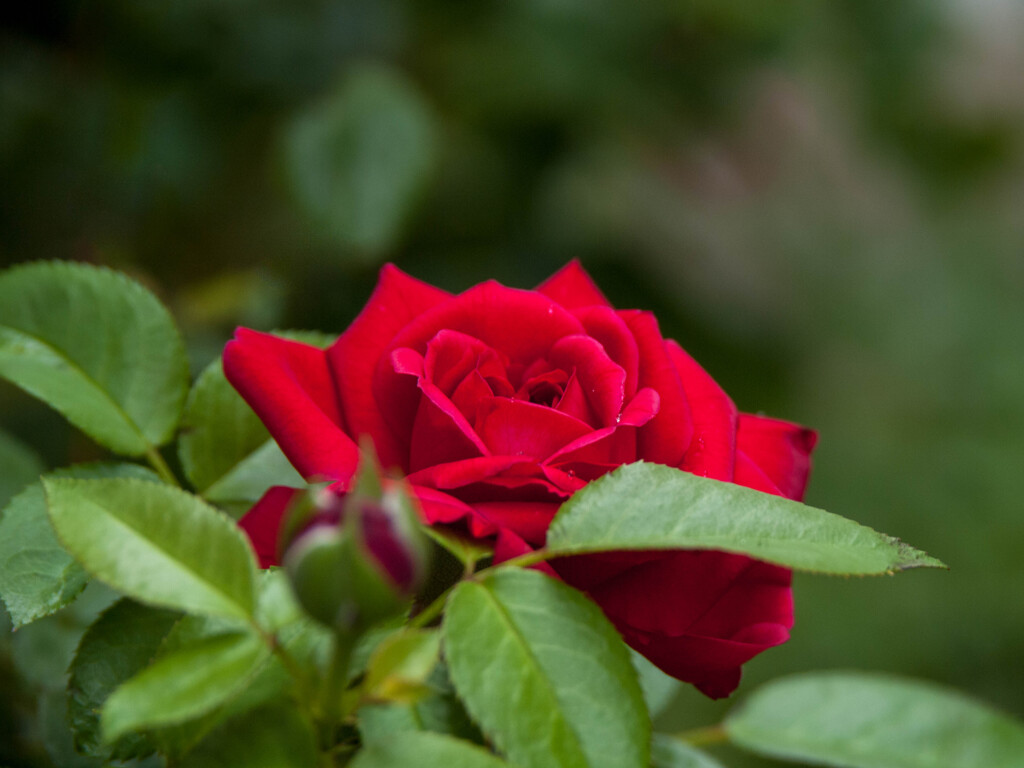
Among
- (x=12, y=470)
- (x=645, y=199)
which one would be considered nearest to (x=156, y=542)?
(x=12, y=470)

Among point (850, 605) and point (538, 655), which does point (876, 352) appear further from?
point (538, 655)

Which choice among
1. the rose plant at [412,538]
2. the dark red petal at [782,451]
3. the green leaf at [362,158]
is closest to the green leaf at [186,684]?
the rose plant at [412,538]

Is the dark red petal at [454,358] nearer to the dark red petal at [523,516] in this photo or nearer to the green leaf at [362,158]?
the dark red petal at [523,516]

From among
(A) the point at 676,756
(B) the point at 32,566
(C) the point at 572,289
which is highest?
(C) the point at 572,289

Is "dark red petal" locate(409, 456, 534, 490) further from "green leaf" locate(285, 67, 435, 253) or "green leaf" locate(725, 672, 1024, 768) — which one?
"green leaf" locate(285, 67, 435, 253)

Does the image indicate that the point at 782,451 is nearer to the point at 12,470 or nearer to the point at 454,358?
the point at 454,358

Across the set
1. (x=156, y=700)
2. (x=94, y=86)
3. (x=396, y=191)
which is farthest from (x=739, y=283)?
(x=156, y=700)
